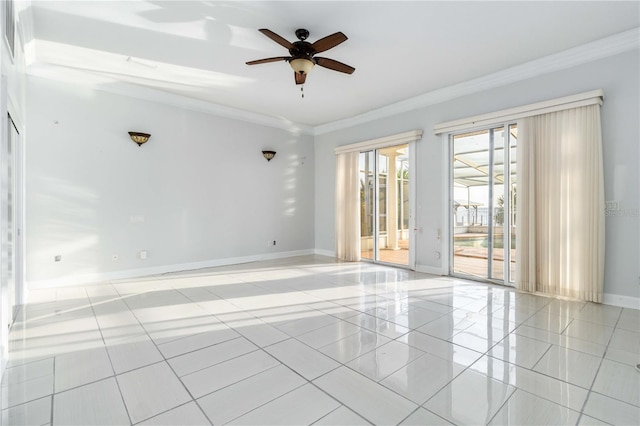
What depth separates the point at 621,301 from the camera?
3615 mm

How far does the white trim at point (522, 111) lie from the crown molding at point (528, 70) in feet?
1.46

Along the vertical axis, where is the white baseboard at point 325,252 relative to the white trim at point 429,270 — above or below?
above

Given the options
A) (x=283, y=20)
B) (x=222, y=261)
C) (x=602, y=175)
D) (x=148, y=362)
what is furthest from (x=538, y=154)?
(x=222, y=261)

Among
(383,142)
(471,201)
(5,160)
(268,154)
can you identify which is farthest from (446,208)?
(5,160)

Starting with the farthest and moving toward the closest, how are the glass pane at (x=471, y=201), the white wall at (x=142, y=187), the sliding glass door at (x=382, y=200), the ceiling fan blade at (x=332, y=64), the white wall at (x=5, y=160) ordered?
the sliding glass door at (x=382, y=200), the glass pane at (x=471, y=201), the white wall at (x=142, y=187), the ceiling fan blade at (x=332, y=64), the white wall at (x=5, y=160)

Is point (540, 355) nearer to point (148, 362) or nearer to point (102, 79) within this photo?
point (148, 362)

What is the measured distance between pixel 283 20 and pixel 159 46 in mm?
1656

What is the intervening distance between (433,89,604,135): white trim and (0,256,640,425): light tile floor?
7.93 feet

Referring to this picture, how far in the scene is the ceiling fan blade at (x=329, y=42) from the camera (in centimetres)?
308

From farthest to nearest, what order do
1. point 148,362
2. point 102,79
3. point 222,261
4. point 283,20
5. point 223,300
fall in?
point 222,261 → point 102,79 → point 223,300 → point 283,20 → point 148,362

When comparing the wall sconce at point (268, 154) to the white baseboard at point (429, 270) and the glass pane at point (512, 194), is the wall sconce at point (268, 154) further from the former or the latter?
the glass pane at point (512, 194)

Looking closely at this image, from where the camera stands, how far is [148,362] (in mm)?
2379

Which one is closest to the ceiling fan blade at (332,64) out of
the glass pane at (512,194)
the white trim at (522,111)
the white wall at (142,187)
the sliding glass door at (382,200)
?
the white trim at (522,111)

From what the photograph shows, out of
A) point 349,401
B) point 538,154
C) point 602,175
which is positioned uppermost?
point 538,154
